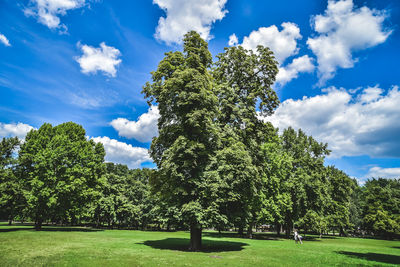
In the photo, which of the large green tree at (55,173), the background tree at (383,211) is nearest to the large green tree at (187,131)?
the large green tree at (55,173)

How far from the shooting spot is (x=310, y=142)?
54.2m

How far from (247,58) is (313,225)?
108ft

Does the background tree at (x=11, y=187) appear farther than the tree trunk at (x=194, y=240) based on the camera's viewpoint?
Yes

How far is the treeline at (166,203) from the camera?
2166cm

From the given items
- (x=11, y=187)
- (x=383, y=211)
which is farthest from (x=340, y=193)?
(x=11, y=187)

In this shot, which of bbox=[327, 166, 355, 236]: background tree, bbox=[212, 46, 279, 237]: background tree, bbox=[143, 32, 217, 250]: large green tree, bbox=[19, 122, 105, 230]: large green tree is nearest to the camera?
bbox=[143, 32, 217, 250]: large green tree

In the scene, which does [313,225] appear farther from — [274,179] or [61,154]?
[61,154]

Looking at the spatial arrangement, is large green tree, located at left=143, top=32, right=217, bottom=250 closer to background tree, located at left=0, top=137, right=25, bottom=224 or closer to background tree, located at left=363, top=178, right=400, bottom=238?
background tree, located at left=0, top=137, right=25, bottom=224

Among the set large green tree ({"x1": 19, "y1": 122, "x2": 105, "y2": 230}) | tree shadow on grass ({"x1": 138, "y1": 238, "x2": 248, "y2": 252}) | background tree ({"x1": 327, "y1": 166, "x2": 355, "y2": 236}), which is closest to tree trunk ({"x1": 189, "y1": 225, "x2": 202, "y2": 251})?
tree shadow on grass ({"x1": 138, "y1": 238, "x2": 248, "y2": 252})

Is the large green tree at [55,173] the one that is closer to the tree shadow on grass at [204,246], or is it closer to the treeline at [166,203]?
the treeline at [166,203]

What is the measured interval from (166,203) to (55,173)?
24.9m

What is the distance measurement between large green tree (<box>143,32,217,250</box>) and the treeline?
139 centimetres

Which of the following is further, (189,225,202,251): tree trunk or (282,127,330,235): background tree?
(282,127,330,235): background tree

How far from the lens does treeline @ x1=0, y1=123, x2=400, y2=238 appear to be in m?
21.7
